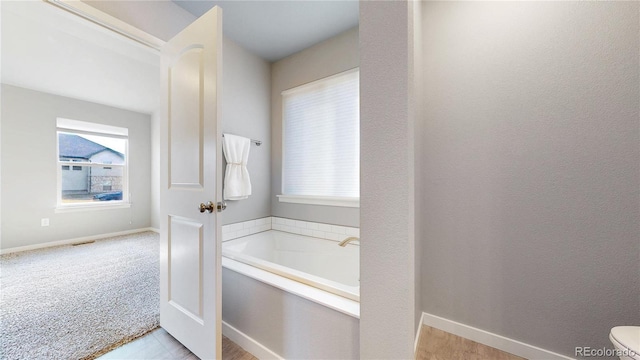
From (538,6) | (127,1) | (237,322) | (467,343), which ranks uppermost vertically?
(127,1)

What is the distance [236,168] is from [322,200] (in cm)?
89

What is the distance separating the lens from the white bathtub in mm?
2018

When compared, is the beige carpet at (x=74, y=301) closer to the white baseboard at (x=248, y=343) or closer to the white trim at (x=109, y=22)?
the white baseboard at (x=248, y=343)

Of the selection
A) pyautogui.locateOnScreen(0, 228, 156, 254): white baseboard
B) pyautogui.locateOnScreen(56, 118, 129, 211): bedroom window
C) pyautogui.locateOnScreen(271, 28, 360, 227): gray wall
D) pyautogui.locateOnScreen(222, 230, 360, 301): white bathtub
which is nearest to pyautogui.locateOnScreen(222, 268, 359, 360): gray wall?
pyautogui.locateOnScreen(222, 230, 360, 301): white bathtub

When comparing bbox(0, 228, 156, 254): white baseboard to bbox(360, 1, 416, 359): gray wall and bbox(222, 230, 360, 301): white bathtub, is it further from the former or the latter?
bbox(360, 1, 416, 359): gray wall

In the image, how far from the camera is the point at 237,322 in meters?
1.49

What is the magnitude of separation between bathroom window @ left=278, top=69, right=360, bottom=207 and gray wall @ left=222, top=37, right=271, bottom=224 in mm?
224

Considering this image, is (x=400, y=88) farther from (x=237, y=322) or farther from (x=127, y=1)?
(x=127, y=1)

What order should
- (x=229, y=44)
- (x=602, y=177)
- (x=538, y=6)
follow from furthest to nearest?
1. (x=229, y=44)
2. (x=538, y=6)
3. (x=602, y=177)

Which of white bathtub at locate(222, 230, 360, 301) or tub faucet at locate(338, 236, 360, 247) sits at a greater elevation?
tub faucet at locate(338, 236, 360, 247)

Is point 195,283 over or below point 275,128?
below

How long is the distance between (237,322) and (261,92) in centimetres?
218

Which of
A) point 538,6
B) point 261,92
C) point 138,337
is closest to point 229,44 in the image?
point 261,92

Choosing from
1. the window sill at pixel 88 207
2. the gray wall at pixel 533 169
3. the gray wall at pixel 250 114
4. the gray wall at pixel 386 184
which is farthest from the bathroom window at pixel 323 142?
the window sill at pixel 88 207
